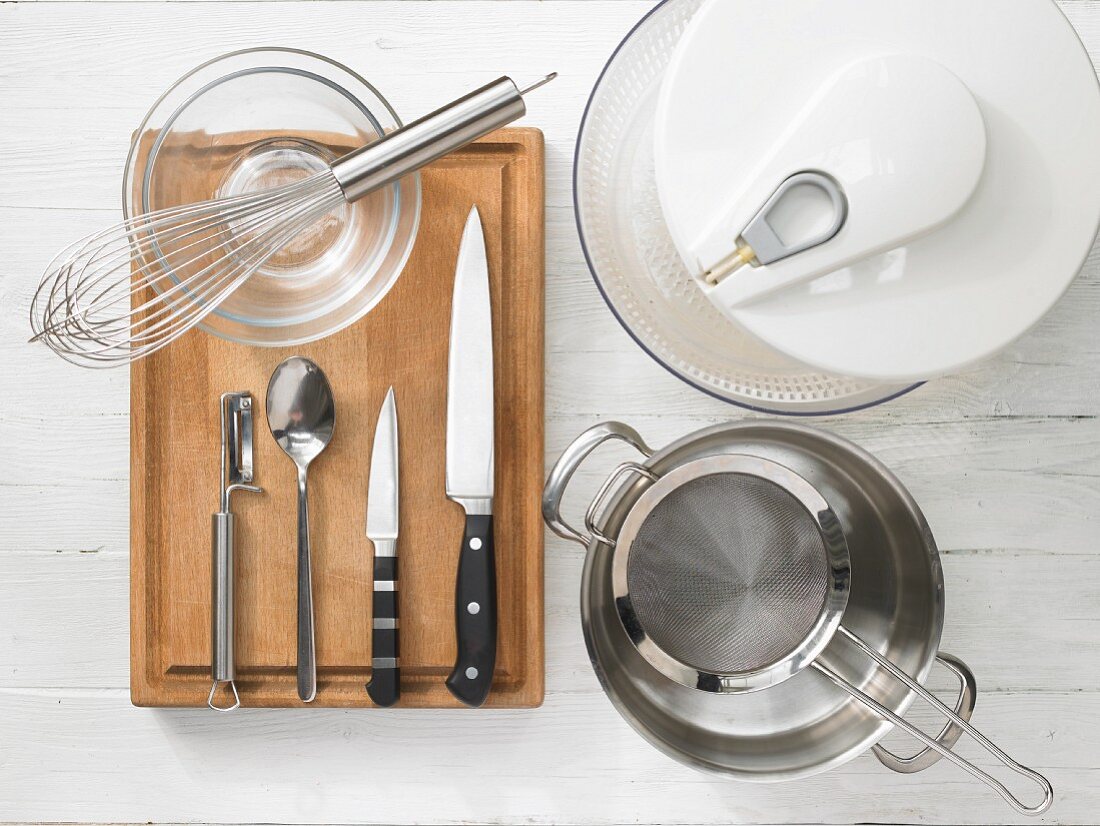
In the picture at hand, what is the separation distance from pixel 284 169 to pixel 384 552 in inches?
8.4

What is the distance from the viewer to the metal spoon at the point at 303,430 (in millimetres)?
438

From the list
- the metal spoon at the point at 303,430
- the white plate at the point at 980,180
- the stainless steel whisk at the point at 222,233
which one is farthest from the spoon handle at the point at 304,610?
the white plate at the point at 980,180

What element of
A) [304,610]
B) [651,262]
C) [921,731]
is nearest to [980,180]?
[651,262]

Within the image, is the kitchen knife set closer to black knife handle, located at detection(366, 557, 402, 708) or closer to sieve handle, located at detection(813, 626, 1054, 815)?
black knife handle, located at detection(366, 557, 402, 708)

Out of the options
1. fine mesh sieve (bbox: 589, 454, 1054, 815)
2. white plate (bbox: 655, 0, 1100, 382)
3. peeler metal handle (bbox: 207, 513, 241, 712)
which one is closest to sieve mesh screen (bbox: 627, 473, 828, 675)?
fine mesh sieve (bbox: 589, 454, 1054, 815)

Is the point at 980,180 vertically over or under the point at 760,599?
over

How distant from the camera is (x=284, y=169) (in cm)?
42

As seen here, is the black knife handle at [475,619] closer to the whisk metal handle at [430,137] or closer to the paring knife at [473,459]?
the paring knife at [473,459]

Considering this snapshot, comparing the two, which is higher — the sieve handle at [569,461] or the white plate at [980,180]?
the white plate at [980,180]

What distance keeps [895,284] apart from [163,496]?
0.40 m

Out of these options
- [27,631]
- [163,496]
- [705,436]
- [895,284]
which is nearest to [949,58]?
[895,284]

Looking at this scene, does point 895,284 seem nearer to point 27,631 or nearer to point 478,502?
point 478,502

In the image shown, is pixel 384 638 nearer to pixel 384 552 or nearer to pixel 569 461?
pixel 384 552

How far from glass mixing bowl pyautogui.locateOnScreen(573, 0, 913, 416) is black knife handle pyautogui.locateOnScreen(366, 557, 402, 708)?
19 cm
